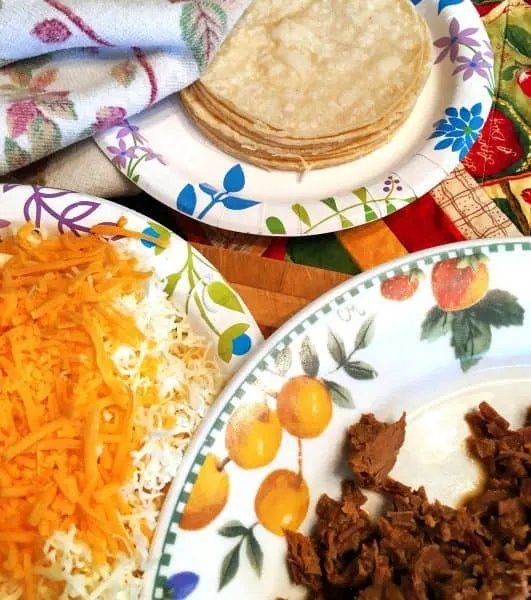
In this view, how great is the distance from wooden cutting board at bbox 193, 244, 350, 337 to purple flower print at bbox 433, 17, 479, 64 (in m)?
0.68

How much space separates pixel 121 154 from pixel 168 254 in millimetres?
310

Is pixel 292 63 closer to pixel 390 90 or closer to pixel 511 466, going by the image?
pixel 390 90

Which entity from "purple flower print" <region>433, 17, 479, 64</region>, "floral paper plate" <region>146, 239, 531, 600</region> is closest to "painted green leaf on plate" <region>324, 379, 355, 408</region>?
"floral paper plate" <region>146, 239, 531, 600</region>

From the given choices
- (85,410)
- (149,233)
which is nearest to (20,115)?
(149,233)

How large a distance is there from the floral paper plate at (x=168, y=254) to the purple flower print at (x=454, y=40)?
32.7 inches

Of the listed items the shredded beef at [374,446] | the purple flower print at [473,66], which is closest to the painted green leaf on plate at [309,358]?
the shredded beef at [374,446]

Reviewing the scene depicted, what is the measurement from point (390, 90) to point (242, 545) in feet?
3.15

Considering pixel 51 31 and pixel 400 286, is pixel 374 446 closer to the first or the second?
pixel 400 286

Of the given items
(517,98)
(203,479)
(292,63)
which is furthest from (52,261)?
(517,98)

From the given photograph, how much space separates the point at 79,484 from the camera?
3.28ft

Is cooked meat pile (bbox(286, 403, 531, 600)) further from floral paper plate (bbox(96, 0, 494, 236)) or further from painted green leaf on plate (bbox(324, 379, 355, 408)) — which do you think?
floral paper plate (bbox(96, 0, 494, 236))

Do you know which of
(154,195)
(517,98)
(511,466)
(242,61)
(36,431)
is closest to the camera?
(36,431)

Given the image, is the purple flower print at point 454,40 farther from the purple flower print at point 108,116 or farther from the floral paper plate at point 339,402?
the purple flower print at point 108,116

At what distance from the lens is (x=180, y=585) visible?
0.99 m
